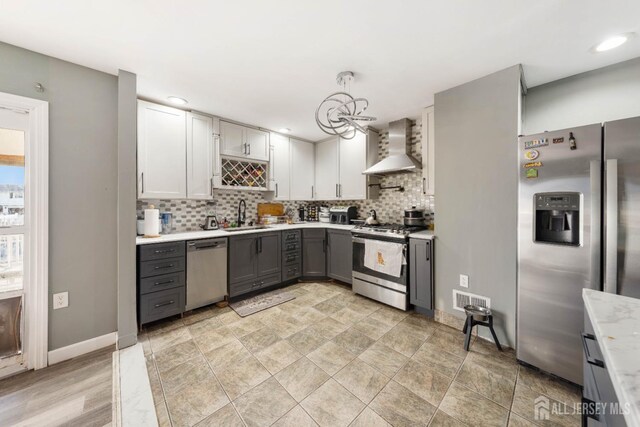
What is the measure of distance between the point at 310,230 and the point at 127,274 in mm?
2263

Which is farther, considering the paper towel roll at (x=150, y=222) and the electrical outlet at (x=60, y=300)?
the paper towel roll at (x=150, y=222)

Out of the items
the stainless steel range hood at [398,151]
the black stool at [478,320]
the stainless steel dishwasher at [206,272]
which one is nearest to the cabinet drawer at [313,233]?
the stainless steel range hood at [398,151]

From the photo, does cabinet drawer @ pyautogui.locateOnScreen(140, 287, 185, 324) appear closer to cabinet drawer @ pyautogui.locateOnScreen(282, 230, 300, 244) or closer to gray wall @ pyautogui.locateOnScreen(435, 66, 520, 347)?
cabinet drawer @ pyautogui.locateOnScreen(282, 230, 300, 244)

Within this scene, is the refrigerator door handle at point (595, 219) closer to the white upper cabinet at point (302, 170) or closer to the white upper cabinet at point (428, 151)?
the white upper cabinet at point (428, 151)

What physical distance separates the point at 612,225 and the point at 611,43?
136 centimetres

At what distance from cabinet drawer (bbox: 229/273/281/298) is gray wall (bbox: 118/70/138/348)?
3.33ft

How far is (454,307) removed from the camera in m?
2.36

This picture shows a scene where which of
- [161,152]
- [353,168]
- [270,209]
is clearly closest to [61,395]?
[161,152]

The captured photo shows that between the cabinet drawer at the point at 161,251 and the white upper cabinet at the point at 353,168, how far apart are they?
95.0 inches

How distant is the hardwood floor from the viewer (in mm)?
1402

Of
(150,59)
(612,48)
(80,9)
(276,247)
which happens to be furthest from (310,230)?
(612,48)

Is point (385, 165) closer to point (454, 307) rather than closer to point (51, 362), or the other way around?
point (454, 307)

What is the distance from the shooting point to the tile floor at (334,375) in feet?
4.63

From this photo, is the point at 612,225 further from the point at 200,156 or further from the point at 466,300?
the point at 200,156
